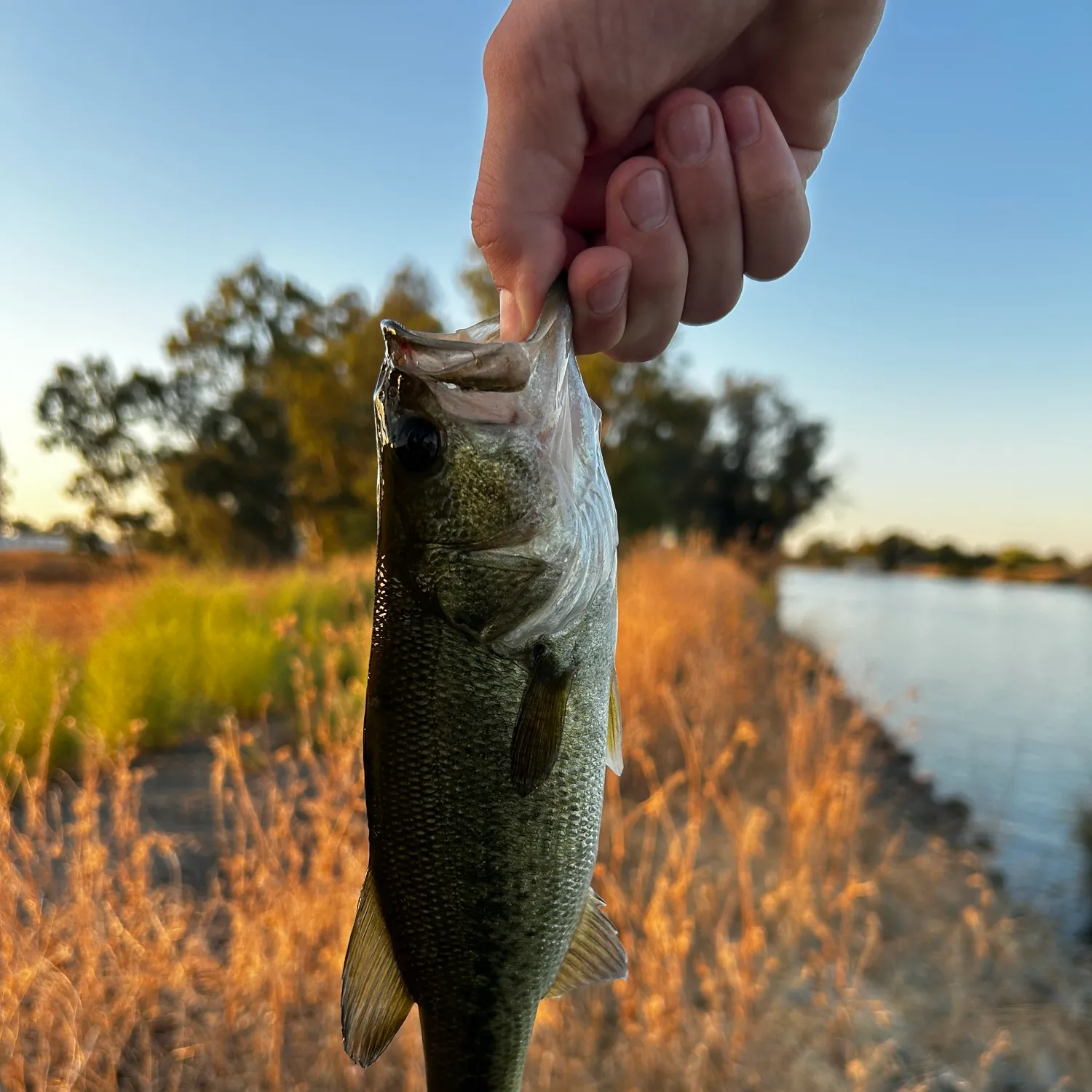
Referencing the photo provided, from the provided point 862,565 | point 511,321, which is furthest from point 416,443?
point 862,565

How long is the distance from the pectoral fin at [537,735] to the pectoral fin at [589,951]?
30cm

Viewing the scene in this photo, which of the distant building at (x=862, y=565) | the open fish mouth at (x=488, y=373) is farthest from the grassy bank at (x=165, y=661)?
the distant building at (x=862, y=565)

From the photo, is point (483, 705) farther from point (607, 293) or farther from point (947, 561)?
point (947, 561)

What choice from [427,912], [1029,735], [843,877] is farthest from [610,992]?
[1029,735]

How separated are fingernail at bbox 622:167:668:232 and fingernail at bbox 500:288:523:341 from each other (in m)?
0.31

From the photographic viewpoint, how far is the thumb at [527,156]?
155 centimetres

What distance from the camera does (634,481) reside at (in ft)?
85.3

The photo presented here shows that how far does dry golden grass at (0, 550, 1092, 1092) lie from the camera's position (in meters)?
3.23

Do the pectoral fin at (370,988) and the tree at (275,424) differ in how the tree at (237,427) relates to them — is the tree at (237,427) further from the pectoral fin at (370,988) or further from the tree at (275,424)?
the pectoral fin at (370,988)

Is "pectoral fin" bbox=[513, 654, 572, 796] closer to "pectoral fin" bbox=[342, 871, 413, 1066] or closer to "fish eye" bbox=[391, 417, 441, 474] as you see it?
"pectoral fin" bbox=[342, 871, 413, 1066]

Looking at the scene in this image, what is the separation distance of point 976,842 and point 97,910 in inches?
326

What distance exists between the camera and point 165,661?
9.02 metres

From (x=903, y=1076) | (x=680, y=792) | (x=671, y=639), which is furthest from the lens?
(x=671, y=639)

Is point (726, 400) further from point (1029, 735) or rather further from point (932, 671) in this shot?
point (1029, 735)
